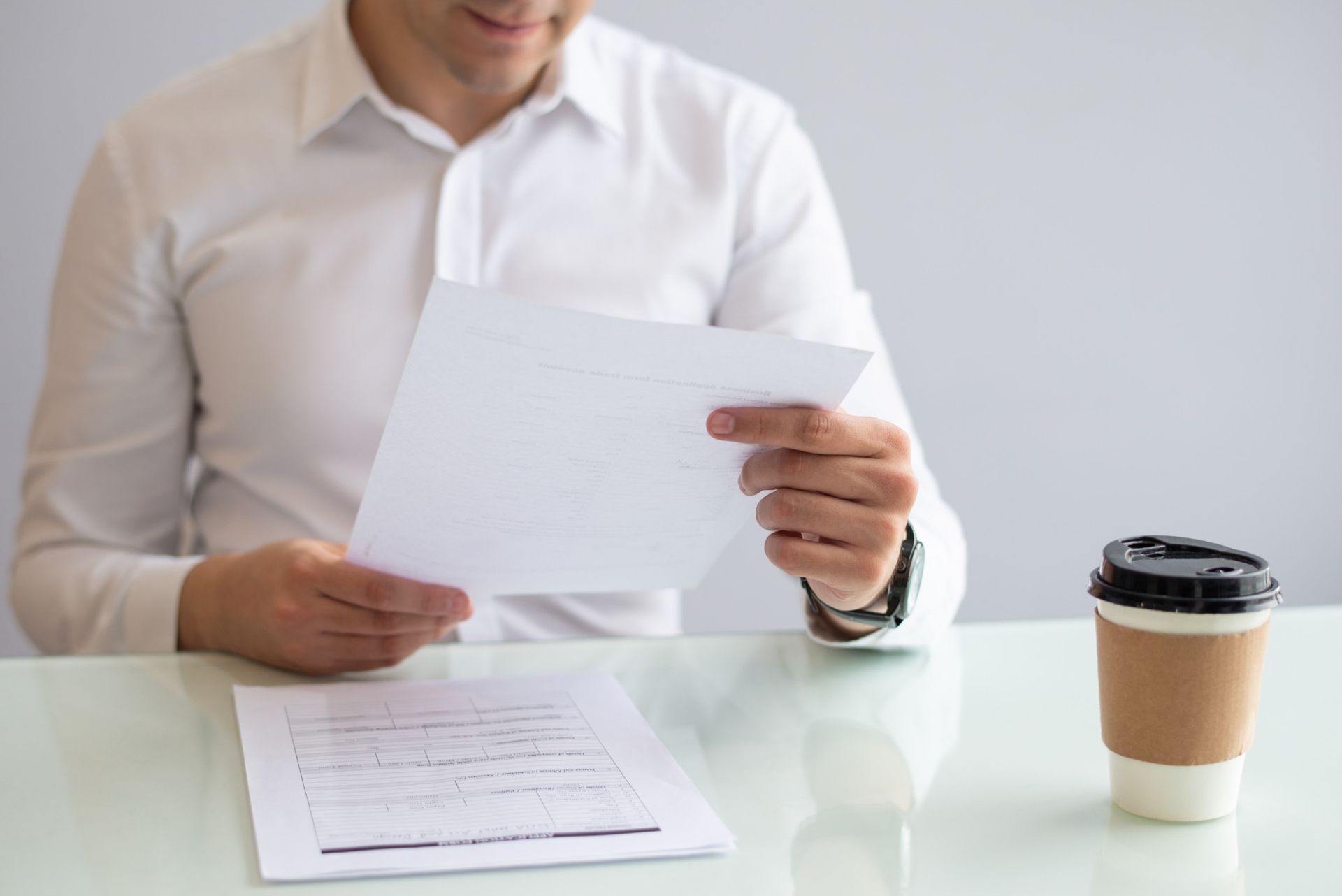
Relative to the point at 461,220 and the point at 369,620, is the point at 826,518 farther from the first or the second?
the point at 461,220

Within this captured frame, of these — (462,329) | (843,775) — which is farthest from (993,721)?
(462,329)

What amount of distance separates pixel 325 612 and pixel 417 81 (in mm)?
602

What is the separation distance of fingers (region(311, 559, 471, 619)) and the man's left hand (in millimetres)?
209

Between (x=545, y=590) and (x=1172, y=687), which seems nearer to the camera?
(x=1172, y=687)

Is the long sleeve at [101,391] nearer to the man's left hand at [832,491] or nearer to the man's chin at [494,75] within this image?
the man's chin at [494,75]

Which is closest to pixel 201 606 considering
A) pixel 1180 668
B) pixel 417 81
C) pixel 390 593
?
pixel 390 593

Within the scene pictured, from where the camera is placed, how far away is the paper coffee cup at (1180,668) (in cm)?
60

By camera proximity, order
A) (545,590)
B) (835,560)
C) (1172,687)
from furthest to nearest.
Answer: (545,590) → (835,560) → (1172,687)

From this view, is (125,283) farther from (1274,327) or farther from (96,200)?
(1274,327)

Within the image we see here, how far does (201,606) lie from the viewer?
3.02 feet

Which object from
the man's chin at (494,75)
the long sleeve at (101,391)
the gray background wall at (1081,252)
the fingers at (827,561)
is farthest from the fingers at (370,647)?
the gray background wall at (1081,252)

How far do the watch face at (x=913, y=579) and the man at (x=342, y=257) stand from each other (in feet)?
0.61

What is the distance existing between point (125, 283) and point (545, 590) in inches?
21.9

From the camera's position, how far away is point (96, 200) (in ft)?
3.89
